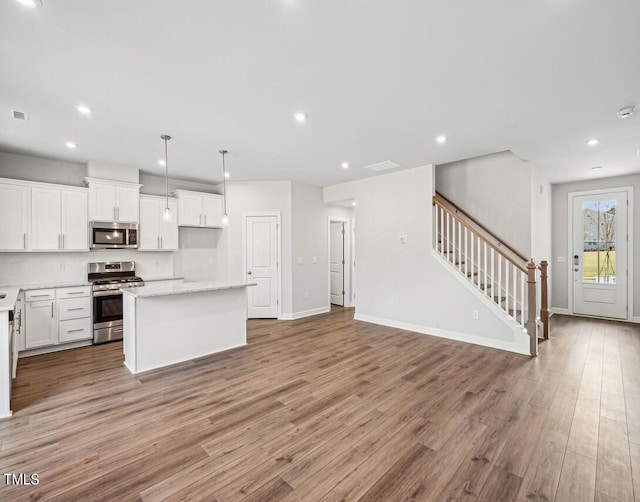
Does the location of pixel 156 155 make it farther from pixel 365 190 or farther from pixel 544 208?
pixel 544 208

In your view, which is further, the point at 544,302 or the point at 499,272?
the point at 544,302

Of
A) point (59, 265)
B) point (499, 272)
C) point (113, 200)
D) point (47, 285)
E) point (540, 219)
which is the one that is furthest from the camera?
point (540, 219)

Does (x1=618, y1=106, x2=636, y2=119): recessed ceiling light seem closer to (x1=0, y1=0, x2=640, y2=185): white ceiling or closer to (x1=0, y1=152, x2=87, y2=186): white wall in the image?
(x1=0, y1=0, x2=640, y2=185): white ceiling

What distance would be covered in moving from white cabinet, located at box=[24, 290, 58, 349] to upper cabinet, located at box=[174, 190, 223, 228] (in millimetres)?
2290

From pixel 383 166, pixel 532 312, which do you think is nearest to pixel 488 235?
pixel 532 312

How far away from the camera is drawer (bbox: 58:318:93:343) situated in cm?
447

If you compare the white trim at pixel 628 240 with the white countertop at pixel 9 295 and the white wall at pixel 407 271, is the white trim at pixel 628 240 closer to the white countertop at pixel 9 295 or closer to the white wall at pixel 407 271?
the white wall at pixel 407 271

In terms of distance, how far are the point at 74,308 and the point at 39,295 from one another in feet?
1.49

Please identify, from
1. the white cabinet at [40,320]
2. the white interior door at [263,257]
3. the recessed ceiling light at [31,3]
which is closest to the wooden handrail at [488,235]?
the white interior door at [263,257]

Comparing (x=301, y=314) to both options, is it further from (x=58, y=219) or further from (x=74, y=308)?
(x=58, y=219)

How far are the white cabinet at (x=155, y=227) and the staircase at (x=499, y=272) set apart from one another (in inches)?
187

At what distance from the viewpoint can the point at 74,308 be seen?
4574mm

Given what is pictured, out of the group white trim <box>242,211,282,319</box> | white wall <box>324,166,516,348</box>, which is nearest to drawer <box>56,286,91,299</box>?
white trim <box>242,211,282,319</box>

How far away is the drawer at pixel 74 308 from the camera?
14.7ft
